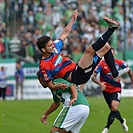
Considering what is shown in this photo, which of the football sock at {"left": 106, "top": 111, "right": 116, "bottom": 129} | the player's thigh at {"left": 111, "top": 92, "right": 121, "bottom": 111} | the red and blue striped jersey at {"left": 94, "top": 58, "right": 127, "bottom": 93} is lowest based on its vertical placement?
the football sock at {"left": 106, "top": 111, "right": 116, "bottom": 129}

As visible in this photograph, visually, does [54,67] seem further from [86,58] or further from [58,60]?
[86,58]

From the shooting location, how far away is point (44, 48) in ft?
29.2

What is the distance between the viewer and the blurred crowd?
2776cm

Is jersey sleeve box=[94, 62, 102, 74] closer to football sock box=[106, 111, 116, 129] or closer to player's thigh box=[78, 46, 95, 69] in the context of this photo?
football sock box=[106, 111, 116, 129]

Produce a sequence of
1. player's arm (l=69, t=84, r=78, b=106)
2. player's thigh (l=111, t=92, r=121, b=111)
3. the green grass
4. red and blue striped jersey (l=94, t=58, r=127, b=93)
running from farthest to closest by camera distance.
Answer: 1. the green grass
2. red and blue striped jersey (l=94, t=58, r=127, b=93)
3. player's thigh (l=111, t=92, r=121, b=111)
4. player's arm (l=69, t=84, r=78, b=106)

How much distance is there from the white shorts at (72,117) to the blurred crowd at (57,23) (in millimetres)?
18791

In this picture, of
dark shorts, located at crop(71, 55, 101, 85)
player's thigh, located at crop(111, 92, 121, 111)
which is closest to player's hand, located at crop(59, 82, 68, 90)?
dark shorts, located at crop(71, 55, 101, 85)

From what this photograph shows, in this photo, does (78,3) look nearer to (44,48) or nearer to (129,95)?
(129,95)

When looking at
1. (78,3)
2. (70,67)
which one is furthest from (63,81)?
(78,3)

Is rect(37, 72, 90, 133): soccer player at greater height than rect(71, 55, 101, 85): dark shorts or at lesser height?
lesser

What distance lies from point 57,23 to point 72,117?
1999 centimetres

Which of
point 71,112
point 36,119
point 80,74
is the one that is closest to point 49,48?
point 80,74

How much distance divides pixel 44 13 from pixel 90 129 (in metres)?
15.6

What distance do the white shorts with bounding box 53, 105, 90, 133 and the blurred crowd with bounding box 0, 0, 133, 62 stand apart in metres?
18.8
